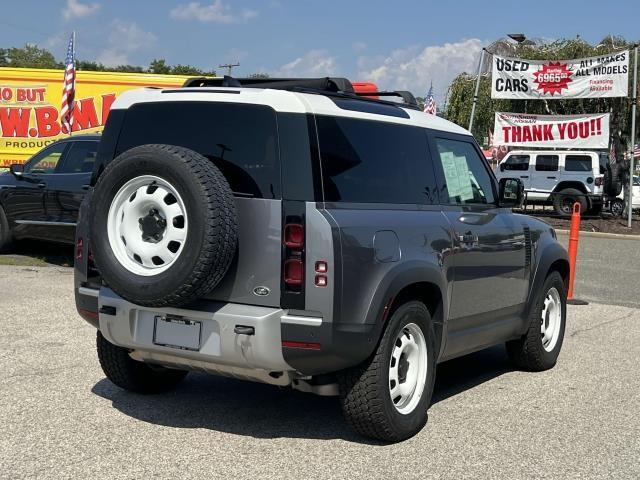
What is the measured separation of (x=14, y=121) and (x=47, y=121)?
685 mm

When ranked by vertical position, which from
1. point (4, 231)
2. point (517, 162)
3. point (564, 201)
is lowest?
point (4, 231)

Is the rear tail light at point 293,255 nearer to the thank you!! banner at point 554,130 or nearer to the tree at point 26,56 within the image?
the thank you!! banner at point 554,130

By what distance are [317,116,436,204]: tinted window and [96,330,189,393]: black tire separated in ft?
6.18

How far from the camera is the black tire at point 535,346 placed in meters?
6.64

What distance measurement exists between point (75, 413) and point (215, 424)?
88 cm

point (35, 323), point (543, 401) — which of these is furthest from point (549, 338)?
point (35, 323)

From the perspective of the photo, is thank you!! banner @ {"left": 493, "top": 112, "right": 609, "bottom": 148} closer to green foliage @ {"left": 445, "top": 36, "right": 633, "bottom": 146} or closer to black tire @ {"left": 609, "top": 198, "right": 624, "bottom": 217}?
black tire @ {"left": 609, "top": 198, "right": 624, "bottom": 217}

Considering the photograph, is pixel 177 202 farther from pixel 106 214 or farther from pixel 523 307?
pixel 523 307

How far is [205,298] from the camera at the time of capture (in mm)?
4469

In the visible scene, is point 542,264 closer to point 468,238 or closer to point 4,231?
point 468,238

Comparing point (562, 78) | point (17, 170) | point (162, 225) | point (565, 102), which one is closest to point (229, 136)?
point (162, 225)

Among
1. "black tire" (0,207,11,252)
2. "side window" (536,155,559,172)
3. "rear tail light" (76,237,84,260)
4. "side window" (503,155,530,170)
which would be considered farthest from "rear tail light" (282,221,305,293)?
"side window" (503,155,530,170)

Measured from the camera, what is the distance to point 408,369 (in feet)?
16.3

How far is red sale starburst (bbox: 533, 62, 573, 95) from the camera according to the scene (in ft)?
74.6
